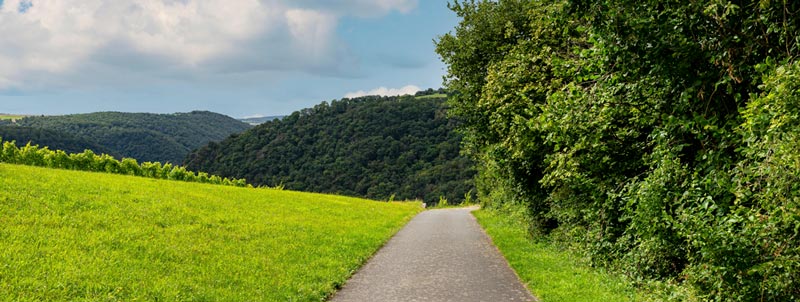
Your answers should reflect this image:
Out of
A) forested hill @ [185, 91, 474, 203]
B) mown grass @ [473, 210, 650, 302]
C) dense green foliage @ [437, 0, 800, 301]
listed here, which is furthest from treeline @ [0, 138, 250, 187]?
forested hill @ [185, 91, 474, 203]

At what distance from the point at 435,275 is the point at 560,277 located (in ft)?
10.4

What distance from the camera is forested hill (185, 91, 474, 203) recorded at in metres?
92.1

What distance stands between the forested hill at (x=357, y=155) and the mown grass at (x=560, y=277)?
7020 centimetres

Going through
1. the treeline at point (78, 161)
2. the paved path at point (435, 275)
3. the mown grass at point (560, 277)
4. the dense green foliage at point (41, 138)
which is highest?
the dense green foliage at point (41, 138)

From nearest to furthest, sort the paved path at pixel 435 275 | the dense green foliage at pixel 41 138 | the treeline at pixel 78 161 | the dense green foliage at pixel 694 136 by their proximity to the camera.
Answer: the dense green foliage at pixel 694 136
the paved path at pixel 435 275
the treeline at pixel 78 161
the dense green foliage at pixel 41 138

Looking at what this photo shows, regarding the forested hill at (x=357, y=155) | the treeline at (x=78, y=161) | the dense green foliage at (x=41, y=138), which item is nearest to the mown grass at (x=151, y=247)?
the treeline at (x=78, y=161)

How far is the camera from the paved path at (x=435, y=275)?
9898 millimetres

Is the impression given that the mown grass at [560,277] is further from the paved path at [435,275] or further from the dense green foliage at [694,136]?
the dense green foliage at [694,136]

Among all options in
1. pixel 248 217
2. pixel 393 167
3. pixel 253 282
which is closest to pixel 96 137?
pixel 393 167

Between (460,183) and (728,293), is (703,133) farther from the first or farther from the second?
(460,183)

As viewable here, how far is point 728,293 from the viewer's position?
6578 mm

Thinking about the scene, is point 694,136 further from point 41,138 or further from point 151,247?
point 41,138

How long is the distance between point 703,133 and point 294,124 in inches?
4889

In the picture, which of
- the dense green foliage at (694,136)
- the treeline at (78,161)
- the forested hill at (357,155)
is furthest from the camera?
the forested hill at (357,155)
